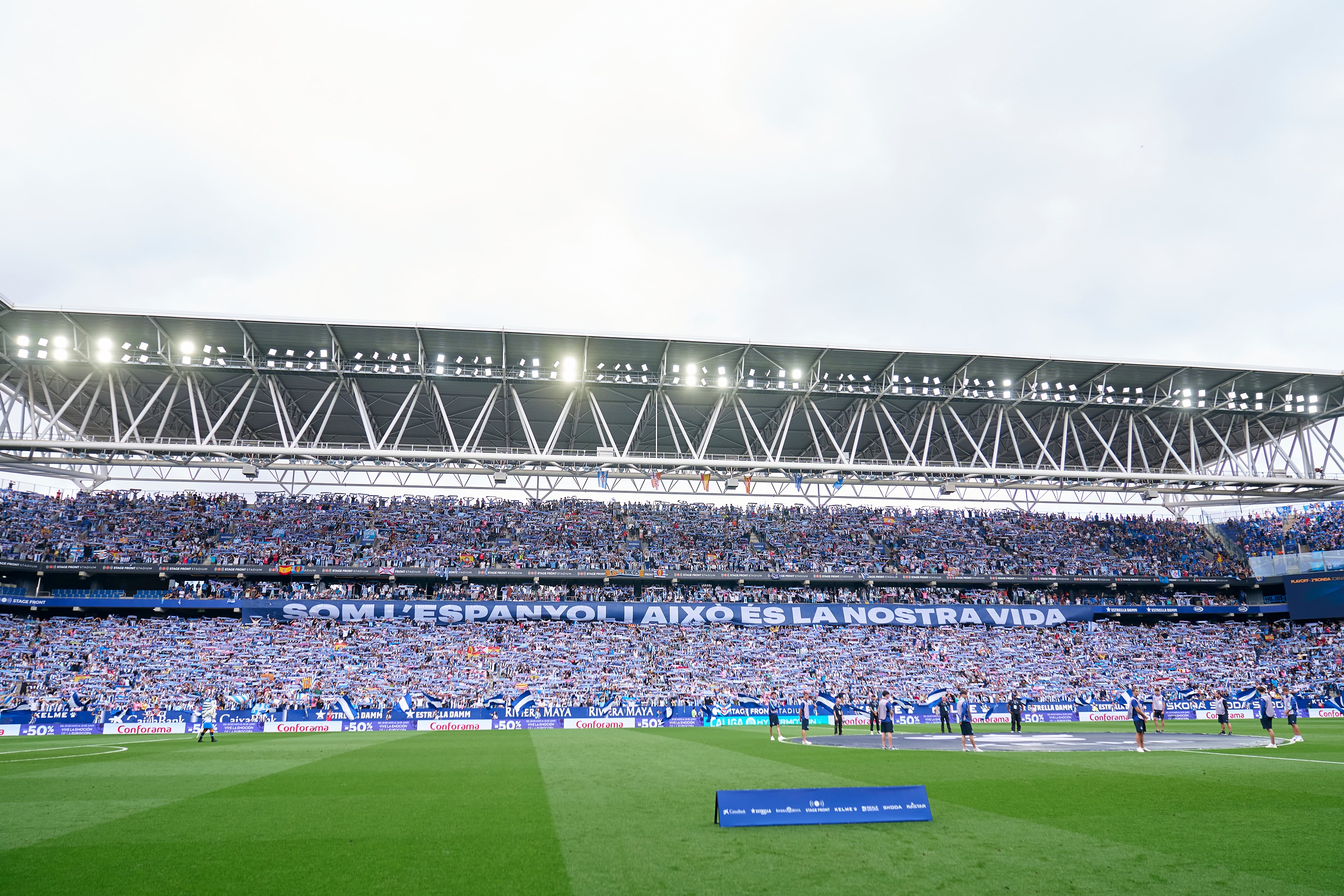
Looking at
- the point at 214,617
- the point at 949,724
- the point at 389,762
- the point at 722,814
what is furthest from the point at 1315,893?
the point at 214,617

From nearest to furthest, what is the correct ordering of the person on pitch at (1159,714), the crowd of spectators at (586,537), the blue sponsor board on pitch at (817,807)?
the blue sponsor board on pitch at (817,807) < the person on pitch at (1159,714) < the crowd of spectators at (586,537)

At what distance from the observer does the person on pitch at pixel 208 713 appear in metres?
30.0

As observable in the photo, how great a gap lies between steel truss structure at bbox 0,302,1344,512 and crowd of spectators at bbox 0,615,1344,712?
29.6 feet

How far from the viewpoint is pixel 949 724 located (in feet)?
105

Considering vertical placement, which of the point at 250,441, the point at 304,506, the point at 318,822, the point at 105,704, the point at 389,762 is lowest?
the point at 105,704

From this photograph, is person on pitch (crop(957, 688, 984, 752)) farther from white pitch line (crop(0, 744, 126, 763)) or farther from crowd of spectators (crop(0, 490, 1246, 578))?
crowd of spectators (crop(0, 490, 1246, 578))

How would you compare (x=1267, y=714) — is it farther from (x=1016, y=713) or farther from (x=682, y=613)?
(x=682, y=613)

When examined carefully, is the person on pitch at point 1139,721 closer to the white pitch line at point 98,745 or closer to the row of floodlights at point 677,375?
the row of floodlights at point 677,375

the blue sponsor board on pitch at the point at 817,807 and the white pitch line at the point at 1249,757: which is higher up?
the blue sponsor board on pitch at the point at 817,807

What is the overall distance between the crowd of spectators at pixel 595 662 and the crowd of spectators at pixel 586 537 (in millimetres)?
4737

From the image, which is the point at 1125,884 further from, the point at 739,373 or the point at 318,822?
the point at 739,373

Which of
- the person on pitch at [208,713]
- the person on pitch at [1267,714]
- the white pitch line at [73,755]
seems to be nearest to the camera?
the white pitch line at [73,755]

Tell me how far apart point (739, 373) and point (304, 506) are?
32.9 metres

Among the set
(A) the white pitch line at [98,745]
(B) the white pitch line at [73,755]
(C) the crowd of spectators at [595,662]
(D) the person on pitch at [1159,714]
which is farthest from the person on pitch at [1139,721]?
(A) the white pitch line at [98,745]
